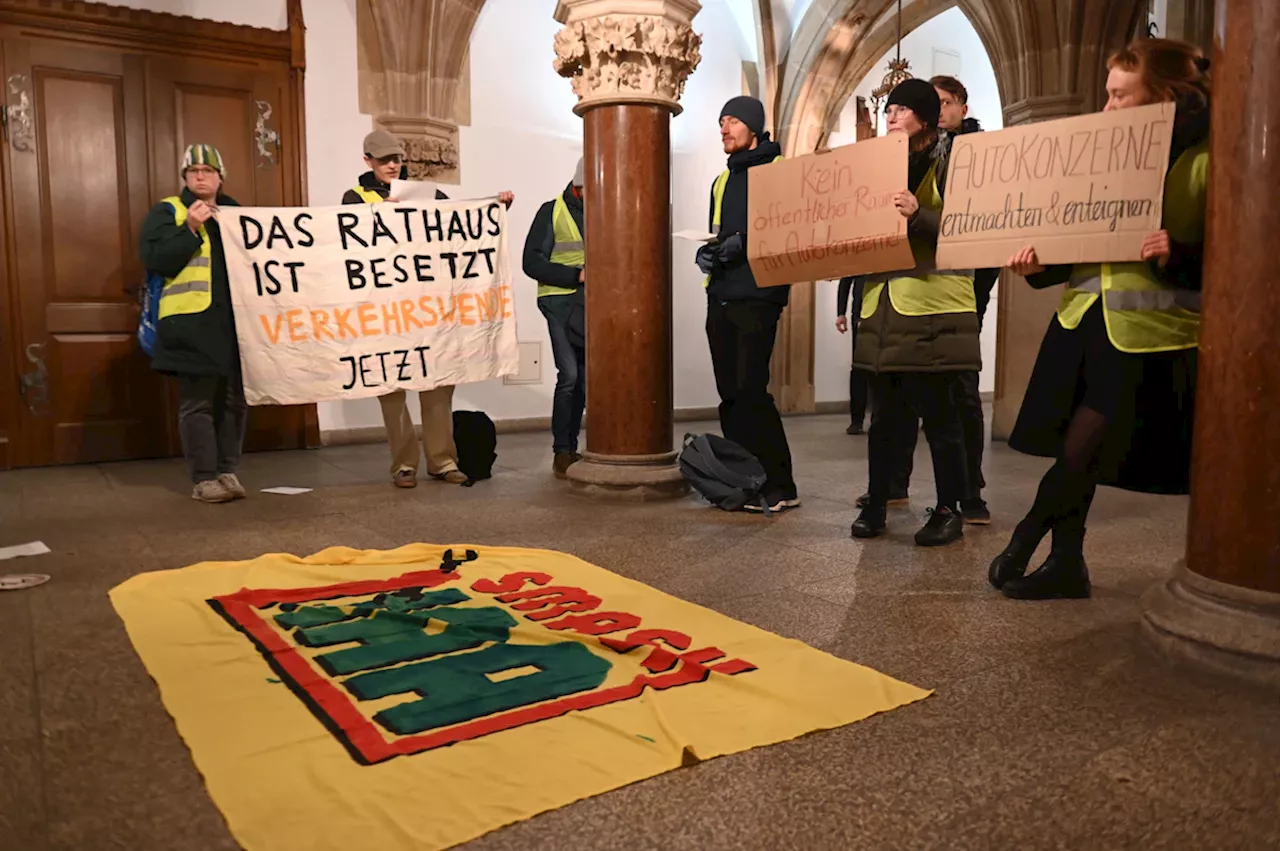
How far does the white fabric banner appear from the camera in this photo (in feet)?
15.3

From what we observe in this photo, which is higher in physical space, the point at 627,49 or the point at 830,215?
the point at 627,49

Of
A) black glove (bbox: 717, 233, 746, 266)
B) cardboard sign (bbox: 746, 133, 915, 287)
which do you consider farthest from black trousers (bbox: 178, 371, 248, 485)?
cardboard sign (bbox: 746, 133, 915, 287)

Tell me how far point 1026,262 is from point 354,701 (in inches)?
81.6

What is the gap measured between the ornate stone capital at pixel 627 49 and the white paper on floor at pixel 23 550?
295 centimetres

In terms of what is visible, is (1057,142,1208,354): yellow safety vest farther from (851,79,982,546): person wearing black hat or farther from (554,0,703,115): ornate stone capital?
(554,0,703,115): ornate stone capital

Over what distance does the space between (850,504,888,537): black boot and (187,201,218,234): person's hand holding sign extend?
3051mm

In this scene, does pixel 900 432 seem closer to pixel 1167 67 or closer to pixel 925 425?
pixel 925 425

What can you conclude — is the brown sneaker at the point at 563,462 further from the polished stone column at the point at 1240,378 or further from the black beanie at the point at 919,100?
the polished stone column at the point at 1240,378

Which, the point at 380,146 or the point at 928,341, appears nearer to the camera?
the point at 928,341

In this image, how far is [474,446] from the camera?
17.2ft

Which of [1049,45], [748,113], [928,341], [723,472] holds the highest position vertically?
[1049,45]

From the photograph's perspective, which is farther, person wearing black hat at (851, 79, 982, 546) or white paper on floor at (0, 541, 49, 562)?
white paper on floor at (0, 541, 49, 562)

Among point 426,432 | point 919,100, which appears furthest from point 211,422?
point 919,100

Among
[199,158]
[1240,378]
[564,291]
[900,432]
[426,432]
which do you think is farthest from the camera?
[564,291]
